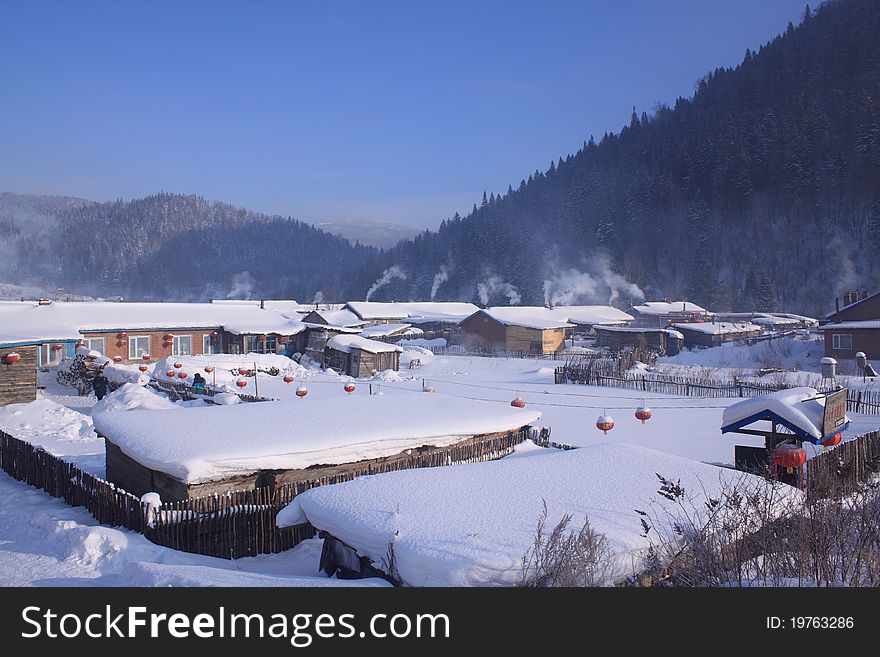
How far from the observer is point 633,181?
14400cm

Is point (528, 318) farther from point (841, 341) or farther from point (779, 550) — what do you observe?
point (779, 550)

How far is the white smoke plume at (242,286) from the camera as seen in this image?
185 meters

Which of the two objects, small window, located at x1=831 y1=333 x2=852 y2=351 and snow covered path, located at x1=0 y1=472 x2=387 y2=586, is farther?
small window, located at x1=831 y1=333 x2=852 y2=351

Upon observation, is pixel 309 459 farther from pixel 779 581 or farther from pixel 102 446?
pixel 102 446

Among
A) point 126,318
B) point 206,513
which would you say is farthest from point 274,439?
point 126,318

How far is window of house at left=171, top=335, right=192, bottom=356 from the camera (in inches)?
1597

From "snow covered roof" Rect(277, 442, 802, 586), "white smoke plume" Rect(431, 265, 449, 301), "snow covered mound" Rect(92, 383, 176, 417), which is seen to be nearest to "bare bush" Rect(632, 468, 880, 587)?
"snow covered roof" Rect(277, 442, 802, 586)

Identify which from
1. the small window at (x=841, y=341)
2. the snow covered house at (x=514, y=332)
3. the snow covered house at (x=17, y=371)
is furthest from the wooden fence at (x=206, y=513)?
the snow covered house at (x=514, y=332)

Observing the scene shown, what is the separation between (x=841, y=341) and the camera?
40.3 m

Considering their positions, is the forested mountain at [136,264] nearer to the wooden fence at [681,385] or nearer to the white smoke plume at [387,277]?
the white smoke plume at [387,277]

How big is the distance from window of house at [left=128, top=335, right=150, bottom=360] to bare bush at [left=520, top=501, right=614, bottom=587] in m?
37.8

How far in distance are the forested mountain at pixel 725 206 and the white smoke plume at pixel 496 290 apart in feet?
1.78

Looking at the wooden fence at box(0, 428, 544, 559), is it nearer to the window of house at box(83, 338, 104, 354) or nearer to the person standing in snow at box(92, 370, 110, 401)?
the person standing in snow at box(92, 370, 110, 401)
